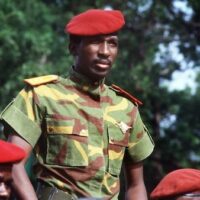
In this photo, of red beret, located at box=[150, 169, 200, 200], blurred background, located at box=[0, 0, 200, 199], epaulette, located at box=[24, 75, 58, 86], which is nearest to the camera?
red beret, located at box=[150, 169, 200, 200]

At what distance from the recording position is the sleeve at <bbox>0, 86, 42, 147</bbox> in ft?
16.7

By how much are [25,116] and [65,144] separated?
0.78ft

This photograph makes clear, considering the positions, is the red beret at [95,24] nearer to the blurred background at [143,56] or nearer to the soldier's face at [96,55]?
the soldier's face at [96,55]

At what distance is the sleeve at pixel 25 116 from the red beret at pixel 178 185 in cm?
65

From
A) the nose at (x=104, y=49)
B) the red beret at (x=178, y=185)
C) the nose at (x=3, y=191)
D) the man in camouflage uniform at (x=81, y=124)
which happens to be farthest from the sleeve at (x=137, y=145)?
the nose at (x=3, y=191)

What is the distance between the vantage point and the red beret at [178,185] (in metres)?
5.06

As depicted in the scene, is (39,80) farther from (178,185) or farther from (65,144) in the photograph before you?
(178,185)

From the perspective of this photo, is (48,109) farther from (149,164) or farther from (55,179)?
(149,164)

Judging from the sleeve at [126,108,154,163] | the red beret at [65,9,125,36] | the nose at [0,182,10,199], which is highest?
the red beret at [65,9,125,36]

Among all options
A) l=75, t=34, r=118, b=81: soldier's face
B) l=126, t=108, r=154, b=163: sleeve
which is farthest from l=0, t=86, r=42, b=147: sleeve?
l=126, t=108, r=154, b=163: sleeve

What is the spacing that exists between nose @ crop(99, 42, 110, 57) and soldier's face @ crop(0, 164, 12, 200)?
3.30 feet

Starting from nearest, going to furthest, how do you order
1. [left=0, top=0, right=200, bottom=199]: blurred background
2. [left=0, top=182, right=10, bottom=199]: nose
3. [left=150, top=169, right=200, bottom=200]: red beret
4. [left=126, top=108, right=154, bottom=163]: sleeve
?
1. [left=0, top=182, right=10, bottom=199]: nose
2. [left=150, top=169, right=200, bottom=200]: red beret
3. [left=126, top=108, right=154, bottom=163]: sleeve
4. [left=0, top=0, right=200, bottom=199]: blurred background

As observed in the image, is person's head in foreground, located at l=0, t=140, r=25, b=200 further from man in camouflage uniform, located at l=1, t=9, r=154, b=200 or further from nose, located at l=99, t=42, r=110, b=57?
nose, located at l=99, t=42, r=110, b=57

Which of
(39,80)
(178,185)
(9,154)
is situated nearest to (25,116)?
(39,80)
